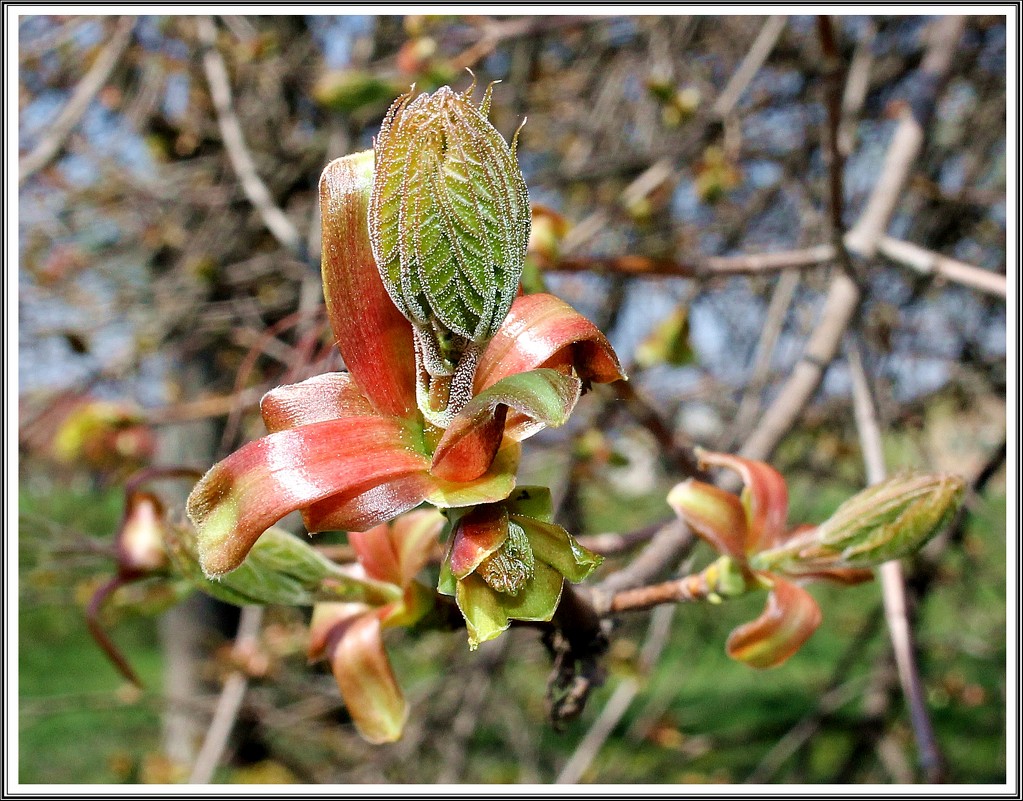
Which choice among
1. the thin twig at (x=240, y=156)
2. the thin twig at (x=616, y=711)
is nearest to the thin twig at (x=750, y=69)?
the thin twig at (x=240, y=156)

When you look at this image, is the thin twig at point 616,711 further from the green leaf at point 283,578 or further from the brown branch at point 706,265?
the green leaf at point 283,578

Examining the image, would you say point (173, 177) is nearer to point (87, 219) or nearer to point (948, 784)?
point (87, 219)

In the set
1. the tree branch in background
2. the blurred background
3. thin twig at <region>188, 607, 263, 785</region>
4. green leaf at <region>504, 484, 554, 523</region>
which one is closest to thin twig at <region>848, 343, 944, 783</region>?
the tree branch in background

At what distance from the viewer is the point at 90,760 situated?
11.2ft

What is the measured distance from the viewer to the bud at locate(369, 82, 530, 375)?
15.1 inches

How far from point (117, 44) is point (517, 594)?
1.86 meters

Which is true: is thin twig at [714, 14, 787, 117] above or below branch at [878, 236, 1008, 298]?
above

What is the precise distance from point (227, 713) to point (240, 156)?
1.19m

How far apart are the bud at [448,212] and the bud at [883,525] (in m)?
0.35

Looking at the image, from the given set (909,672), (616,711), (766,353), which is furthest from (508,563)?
(616,711)

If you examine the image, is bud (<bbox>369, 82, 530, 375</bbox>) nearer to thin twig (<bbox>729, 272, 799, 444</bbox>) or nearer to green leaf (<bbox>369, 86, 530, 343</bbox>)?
green leaf (<bbox>369, 86, 530, 343</bbox>)

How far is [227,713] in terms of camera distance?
188 centimetres

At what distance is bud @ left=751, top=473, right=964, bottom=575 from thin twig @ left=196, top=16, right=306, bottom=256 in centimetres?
93

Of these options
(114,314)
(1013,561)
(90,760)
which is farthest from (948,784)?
(90,760)
